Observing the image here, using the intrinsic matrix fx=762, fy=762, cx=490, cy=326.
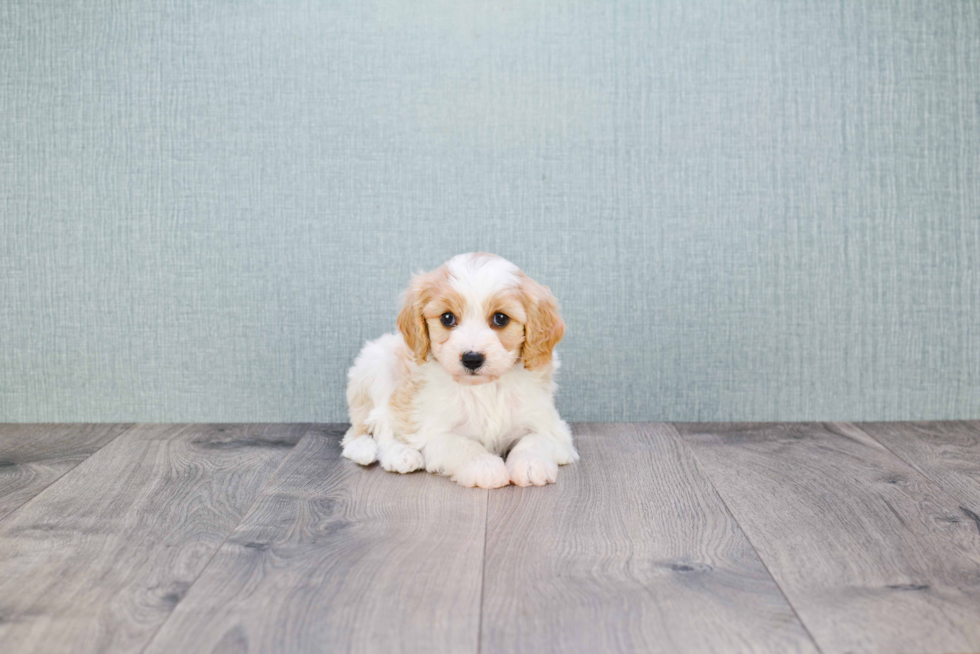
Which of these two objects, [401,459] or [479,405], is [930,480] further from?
[401,459]

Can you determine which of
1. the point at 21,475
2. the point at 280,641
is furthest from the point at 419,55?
the point at 280,641

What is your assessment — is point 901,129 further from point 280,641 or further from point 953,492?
point 280,641

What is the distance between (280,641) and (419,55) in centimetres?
171

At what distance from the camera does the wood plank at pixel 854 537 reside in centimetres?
110

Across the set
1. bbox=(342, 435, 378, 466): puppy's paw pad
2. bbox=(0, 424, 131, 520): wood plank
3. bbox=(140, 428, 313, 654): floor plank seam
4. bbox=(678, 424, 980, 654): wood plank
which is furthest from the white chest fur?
bbox=(0, 424, 131, 520): wood plank

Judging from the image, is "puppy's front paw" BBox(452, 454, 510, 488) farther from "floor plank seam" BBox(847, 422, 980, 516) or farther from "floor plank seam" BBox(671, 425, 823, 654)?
"floor plank seam" BBox(847, 422, 980, 516)

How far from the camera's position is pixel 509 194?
7.47 feet

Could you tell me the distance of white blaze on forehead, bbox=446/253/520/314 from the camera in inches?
69.0

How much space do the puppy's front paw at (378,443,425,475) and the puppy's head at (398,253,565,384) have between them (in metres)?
0.24

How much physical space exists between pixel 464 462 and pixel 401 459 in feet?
0.58

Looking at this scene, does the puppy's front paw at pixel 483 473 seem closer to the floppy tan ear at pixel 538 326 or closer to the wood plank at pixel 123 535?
the floppy tan ear at pixel 538 326

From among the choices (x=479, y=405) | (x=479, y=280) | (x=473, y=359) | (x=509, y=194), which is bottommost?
(x=479, y=405)

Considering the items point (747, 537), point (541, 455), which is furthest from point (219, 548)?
point (747, 537)

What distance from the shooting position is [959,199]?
7.52ft
